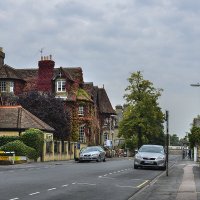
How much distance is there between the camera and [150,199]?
47.9ft

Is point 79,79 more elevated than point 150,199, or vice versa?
point 79,79

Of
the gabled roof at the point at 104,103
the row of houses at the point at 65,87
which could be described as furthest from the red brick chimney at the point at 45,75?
the gabled roof at the point at 104,103

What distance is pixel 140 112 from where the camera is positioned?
3349 inches

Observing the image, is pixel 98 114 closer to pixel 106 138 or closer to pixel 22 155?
pixel 106 138

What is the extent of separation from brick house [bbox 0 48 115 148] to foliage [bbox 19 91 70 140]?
7364 millimetres

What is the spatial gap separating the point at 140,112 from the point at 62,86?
50.5 feet

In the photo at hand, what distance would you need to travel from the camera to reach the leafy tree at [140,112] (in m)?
84.9

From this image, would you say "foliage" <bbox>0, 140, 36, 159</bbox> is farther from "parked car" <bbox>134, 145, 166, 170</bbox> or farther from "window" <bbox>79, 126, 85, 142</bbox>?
"window" <bbox>79, 126, 85, 142</bbox>

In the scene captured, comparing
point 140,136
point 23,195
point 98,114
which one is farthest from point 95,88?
point 23,195

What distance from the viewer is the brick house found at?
73.2m

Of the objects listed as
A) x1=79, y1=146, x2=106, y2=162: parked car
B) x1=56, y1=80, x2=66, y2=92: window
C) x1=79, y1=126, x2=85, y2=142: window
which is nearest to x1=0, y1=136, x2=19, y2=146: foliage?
x1=79, y1=146, x2=106, y2=162: parked car

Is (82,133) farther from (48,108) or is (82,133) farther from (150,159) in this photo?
(150,159)

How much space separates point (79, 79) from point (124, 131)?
513 inches

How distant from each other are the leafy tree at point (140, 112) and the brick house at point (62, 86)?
672cm
